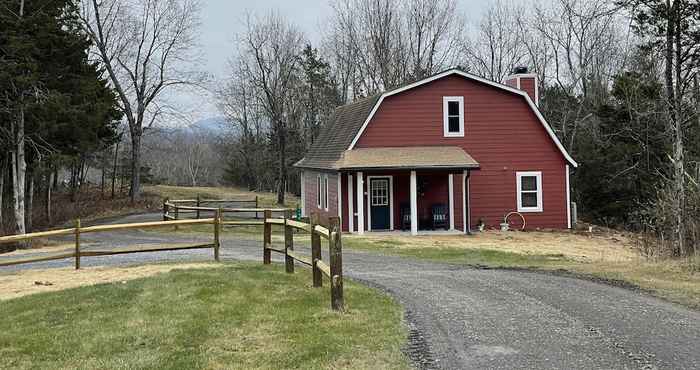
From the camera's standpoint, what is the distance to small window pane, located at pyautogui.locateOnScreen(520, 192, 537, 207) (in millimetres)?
25453

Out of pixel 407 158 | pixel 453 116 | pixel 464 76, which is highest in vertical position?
pixel 464 76

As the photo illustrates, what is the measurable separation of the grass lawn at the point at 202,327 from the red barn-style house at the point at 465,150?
46.9ft

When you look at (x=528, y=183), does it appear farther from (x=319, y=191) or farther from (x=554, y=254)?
(x=319, y=191)

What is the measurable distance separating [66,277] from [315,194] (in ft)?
58.6

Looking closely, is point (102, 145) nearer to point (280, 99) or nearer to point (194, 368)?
point (280, 99)

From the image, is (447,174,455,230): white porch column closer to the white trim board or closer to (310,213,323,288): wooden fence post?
the white trim board

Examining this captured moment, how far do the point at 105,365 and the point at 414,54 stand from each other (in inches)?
1653

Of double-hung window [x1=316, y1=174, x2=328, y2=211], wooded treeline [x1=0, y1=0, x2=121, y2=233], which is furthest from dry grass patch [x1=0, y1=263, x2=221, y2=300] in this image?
double-hung window [x1=316, y1=174, x2=328, y2=211]

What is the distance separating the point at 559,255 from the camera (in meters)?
17.1

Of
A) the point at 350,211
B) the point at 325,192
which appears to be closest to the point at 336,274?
the point at 350,211

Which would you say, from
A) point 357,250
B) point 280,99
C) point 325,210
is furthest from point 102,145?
point 357,250

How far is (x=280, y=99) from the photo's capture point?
4588cm

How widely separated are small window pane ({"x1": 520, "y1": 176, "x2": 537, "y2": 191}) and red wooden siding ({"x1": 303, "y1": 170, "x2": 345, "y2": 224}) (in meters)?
7.09

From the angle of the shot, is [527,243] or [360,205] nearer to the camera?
[527,243]
